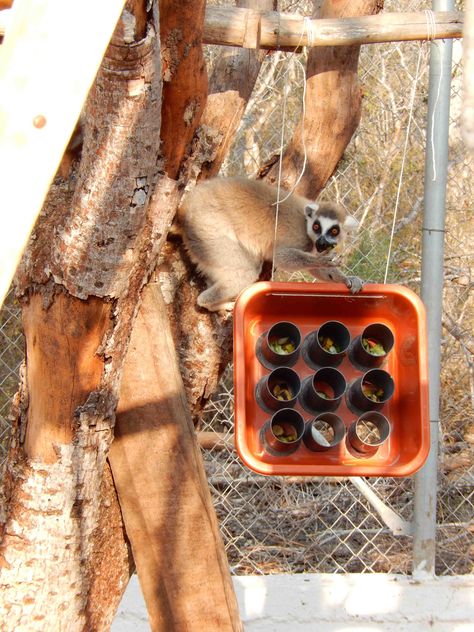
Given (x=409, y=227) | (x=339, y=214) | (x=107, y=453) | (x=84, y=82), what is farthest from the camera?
(x=409, y=227)

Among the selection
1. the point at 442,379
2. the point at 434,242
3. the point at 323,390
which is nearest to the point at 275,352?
the point at 323,390

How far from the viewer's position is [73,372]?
2.46 metres

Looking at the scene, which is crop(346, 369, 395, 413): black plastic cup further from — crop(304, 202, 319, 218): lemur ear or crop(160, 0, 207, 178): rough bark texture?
crop(304, 202, 319, 218): lemur ear

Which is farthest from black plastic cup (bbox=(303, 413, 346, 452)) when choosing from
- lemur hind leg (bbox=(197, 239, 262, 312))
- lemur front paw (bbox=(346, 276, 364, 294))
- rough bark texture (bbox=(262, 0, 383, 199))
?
rough bark texture (bbox=(262, 0, 383, 199))

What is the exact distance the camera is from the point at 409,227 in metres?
5.18

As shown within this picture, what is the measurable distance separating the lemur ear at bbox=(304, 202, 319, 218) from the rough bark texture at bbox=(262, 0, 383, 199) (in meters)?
0.61

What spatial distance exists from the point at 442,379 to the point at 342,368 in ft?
8.04

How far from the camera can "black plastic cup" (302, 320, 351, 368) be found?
8.29 feet

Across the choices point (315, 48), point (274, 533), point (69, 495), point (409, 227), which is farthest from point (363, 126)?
point (69, 495)

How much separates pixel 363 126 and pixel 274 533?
2504 millimetres

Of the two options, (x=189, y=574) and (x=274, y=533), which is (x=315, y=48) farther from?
(x=274, y=533)

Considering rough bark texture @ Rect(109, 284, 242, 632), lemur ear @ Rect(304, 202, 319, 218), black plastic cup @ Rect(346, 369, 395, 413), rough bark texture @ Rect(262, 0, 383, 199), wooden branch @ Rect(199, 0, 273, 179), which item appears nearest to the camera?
black plastic cup @ Rect(346, 369, 395, 413)

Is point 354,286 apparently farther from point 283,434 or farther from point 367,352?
point 283,434

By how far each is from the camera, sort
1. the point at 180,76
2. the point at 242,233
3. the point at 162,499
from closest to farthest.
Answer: the point at 180,76 < the point at 162,499 < the point at 242,233
